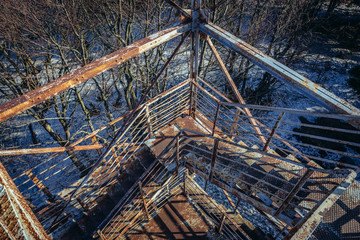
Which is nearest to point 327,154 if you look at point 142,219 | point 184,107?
point 184,107

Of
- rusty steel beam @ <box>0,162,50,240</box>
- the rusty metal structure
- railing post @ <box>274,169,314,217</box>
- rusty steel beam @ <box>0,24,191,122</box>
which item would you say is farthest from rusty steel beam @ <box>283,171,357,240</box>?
rusty steel beam @ <box>0,24,191,122</box>

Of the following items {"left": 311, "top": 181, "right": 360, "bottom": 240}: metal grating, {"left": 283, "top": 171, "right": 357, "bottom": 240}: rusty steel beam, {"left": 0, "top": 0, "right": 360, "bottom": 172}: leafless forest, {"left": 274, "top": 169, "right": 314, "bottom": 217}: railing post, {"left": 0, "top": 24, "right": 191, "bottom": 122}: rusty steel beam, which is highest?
{"left": 0, "top": 0, "right": 360, "bottom": 172}: leafless forest

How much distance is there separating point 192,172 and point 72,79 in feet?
12.2

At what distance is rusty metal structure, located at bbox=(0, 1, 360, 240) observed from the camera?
248cm

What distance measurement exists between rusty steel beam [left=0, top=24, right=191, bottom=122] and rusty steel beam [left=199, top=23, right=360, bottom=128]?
945 mm

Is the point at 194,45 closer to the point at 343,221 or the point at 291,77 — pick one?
the point at 291,77

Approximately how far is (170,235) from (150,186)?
77.9 inches

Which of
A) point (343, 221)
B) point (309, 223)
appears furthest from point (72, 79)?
point (343, 221)

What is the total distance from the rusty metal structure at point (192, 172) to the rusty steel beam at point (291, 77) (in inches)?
0.5

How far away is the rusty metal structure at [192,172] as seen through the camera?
8.15ft

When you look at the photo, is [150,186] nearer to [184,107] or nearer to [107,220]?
[107,220]

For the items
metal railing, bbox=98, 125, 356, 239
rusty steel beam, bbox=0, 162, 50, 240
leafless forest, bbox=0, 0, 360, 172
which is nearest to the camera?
rusty steel beam, bbox=0, 162, 50, 240

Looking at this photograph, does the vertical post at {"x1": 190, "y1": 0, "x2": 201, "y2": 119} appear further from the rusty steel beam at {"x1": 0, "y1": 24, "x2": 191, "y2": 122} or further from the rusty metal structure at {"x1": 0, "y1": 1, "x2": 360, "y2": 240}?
the rusty steel beam at {"x1": 0, "y1": 24, "x2": 191, "y2": 122}

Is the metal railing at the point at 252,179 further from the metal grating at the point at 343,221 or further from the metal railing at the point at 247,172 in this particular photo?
the metal grating at the point at 343,221
